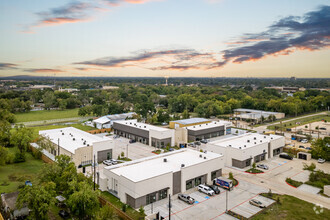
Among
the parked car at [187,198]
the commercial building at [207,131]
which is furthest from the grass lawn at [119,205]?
the commercial building at [207,131]

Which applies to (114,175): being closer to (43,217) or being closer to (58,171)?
(58,171)

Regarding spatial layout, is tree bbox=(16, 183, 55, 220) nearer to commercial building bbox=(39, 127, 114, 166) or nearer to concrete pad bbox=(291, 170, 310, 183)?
commercial building bbox=(39, 127, 114, 166)

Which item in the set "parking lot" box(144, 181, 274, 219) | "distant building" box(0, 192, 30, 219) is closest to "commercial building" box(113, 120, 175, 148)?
"parking lot" box(144, 181, 274, 219)

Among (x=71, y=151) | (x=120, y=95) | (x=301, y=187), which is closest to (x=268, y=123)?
(x=301, y=187)

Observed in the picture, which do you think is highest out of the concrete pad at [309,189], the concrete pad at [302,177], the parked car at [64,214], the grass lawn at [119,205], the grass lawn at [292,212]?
the parked car at [64,214]

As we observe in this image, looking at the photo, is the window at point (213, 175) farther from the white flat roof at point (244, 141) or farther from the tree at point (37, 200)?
the tree at point (37, 200)

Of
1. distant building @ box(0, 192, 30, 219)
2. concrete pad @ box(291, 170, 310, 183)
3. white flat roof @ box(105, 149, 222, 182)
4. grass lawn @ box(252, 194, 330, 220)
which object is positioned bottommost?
concrete pad @ box(291, 170, 310, 183)
